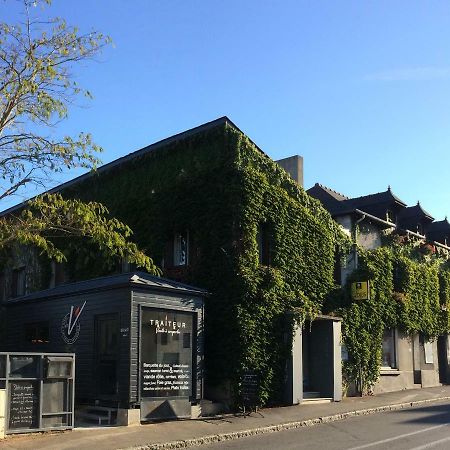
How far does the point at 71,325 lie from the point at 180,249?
16.3 ft

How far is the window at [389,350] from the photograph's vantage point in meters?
24.7

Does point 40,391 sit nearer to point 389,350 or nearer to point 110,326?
point 110,326

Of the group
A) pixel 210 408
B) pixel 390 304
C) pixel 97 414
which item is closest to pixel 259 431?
pixel 210 408

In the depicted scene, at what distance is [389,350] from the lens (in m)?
25.0

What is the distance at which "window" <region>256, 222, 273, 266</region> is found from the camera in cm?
1877

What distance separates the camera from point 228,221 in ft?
58.3

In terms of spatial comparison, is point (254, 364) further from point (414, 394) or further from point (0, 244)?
Answer: point (414, 394)

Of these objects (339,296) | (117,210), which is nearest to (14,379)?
(117,210)

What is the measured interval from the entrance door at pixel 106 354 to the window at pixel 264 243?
5.87 meters

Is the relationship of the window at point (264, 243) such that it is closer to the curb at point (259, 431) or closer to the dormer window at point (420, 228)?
the curb at point (259, 431)

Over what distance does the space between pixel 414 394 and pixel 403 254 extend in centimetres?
639

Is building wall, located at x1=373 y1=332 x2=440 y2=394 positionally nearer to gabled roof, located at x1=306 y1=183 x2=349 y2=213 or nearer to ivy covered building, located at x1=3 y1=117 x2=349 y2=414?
ivy covered building, located at x1=3 y1=117 x2=349 y2=414

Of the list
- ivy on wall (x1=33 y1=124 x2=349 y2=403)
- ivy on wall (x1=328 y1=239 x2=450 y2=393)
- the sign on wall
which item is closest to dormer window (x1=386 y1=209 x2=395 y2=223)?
ivy on wall (x1=328 y1=239 x2=450 y2=393)

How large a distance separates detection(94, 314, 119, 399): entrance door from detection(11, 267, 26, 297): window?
1299 cm
